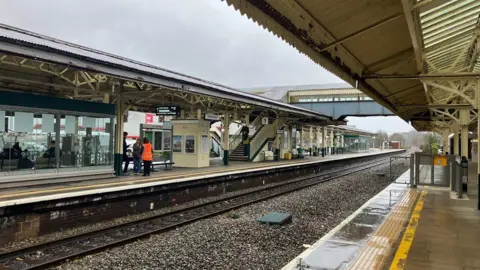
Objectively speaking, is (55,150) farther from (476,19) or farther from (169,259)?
(476,19)

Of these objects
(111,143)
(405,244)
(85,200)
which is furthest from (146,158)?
(405,244)

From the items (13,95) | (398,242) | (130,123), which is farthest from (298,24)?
(130,123)

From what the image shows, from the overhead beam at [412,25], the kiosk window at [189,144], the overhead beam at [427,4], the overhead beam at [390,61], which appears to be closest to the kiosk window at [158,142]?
the kiosk window at [189,144]

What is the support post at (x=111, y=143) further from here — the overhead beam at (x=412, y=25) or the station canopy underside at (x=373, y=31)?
the overhead beam at (x=412, y=25)

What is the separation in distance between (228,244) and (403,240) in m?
3.11

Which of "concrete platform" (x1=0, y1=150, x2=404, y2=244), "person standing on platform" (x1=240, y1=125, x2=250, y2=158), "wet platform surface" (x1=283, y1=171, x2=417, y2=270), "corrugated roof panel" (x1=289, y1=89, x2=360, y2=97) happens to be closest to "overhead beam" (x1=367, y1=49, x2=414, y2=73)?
"wet platform surface" (x1=283, y1=171, x2=417, y2=270)

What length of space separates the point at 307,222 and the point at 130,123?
36784 mm

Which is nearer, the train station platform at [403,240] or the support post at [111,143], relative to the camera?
the train station platform at [403,240]

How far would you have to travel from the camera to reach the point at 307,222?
31.3ft

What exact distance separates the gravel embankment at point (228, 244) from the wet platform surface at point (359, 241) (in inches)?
29.9

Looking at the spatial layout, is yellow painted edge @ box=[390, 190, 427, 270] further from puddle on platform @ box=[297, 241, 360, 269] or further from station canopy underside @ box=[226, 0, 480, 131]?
station canopy underside @ box=[226, 0, 480, 131]

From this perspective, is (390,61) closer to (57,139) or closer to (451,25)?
(451,25)

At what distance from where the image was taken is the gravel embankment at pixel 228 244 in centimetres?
630

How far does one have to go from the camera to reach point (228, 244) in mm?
7457
